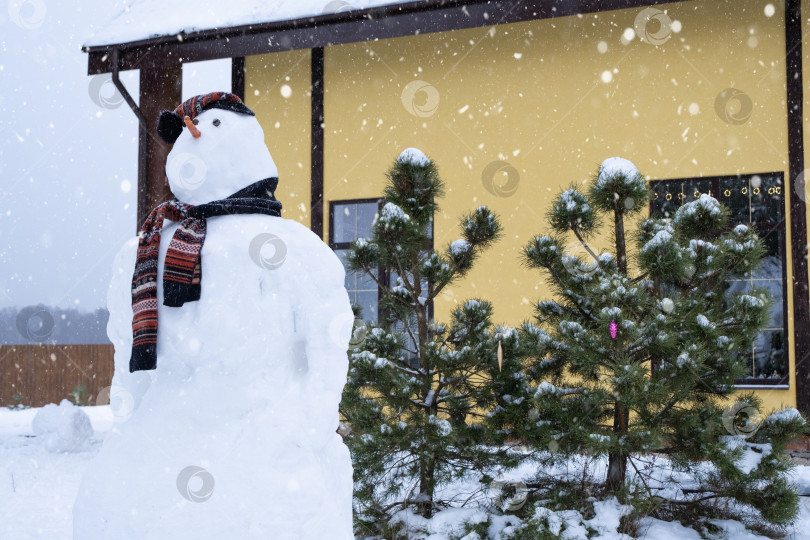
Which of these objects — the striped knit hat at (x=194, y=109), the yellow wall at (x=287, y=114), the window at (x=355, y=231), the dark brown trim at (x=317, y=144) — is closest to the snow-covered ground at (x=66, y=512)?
the striped knit hat at (x=194, y=109)

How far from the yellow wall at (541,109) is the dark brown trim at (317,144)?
0.09 metres

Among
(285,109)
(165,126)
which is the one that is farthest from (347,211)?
(165,126)

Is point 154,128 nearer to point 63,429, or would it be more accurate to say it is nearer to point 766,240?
point 63,429

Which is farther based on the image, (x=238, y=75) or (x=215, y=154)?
(x=238, y=75)

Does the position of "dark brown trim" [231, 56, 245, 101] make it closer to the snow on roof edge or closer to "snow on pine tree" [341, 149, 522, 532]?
the snow on roof edge

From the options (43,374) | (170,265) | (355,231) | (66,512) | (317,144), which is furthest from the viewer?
(43,374)

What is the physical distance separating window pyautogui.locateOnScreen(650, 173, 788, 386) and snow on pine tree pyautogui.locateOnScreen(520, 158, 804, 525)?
230cm

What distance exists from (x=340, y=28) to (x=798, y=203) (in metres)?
4.49

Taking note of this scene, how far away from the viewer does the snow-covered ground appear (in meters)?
3.77

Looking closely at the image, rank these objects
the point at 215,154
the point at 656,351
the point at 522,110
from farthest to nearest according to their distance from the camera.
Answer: the point at 522,110
the point at 656,351
the point at 215,154

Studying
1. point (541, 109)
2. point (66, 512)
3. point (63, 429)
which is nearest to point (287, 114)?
point (541, 109)

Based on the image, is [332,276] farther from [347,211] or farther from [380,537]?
[347,211]

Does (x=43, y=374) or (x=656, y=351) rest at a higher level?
(x=656, y=351)

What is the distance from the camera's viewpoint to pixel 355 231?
724 centimetres
